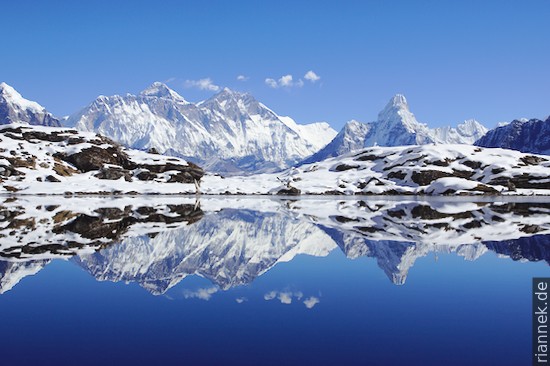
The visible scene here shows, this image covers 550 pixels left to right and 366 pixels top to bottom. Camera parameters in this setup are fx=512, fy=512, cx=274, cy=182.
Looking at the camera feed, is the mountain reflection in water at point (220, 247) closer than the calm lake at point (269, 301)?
No

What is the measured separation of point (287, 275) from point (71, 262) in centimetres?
1366

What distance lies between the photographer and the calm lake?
14445 mm

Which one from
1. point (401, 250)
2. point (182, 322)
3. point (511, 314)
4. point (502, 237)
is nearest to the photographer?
point (182, 322)

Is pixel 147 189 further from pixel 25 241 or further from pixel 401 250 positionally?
pixel 401 250

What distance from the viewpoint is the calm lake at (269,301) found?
14.4m

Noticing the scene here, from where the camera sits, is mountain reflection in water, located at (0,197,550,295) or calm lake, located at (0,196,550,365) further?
mountain reflection in water, located at (0,197,550,295)

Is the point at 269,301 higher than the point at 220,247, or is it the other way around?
the point at 220,247

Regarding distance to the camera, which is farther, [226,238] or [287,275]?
[226,238]

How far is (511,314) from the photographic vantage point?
1886cm

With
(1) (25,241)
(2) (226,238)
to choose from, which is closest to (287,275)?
(2) (226,238)

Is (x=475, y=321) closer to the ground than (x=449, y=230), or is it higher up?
closer to the ground

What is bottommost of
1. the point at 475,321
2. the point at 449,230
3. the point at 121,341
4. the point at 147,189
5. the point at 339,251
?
the point at 121,341

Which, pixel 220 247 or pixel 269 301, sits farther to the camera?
pixel 220 247

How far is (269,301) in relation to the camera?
2098 cm
